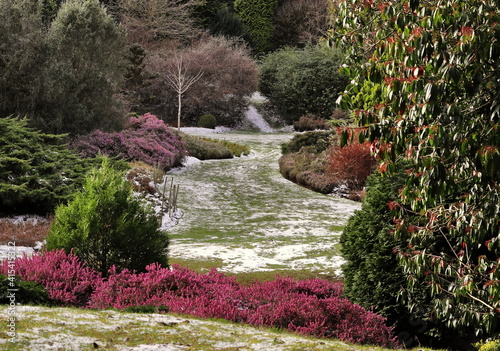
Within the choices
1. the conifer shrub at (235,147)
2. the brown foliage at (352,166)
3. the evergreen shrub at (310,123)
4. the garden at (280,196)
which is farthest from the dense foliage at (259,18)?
the brown foliage at (352,166)

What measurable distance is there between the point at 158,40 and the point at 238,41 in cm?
611

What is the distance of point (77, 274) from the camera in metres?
5.43

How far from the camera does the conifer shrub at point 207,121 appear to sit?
31.0m

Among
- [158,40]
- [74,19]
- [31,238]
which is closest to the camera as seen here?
[31,238]

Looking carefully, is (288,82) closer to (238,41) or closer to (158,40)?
(238,41)

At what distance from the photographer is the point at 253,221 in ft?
42.3

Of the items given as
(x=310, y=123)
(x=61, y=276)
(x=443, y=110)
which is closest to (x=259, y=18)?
(x=310, y=123)

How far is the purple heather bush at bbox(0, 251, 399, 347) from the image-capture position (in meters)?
4.75

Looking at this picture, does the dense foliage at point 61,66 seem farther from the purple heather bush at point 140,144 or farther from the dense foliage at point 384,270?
the dense foliage at point 384,270

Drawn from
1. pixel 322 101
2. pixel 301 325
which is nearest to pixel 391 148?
pixel 301 325

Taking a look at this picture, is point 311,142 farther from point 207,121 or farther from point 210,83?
point 210,83

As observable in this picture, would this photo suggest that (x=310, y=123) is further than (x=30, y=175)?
Yes

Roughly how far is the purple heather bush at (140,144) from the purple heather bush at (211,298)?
10.4 metres

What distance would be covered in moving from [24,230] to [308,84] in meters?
26.5
